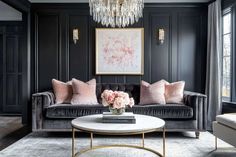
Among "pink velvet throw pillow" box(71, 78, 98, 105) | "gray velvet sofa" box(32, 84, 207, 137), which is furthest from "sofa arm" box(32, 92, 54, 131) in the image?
"pink velvet throw pillow" box(71, 78, 98, 105)

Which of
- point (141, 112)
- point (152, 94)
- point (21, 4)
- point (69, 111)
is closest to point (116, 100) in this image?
point (141, 112)

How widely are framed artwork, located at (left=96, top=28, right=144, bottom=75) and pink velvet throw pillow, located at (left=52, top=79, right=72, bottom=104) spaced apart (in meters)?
0.77

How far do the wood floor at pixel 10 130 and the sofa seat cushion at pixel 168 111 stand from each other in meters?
2.01

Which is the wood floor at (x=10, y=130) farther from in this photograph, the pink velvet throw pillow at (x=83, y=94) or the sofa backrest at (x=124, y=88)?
the sofa backrest at (x=124, y=88)

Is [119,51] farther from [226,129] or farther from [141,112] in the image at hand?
[226,129]

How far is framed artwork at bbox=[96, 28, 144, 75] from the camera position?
4980 millimetres

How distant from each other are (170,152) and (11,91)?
4.59 m

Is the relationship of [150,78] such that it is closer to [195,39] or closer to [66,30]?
[195,39]

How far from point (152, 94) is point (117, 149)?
141cm

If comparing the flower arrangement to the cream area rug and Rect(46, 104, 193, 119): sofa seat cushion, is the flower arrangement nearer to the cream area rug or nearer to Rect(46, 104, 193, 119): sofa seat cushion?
the cream area rug

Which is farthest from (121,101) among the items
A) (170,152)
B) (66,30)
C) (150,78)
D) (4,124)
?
(4,124)

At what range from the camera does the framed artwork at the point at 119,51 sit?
498 centimetres

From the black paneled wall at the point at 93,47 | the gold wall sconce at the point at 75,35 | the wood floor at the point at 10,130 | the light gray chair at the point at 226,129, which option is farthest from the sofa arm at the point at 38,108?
the light gray chair at the point at 226,129

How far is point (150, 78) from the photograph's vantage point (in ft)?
16.5
